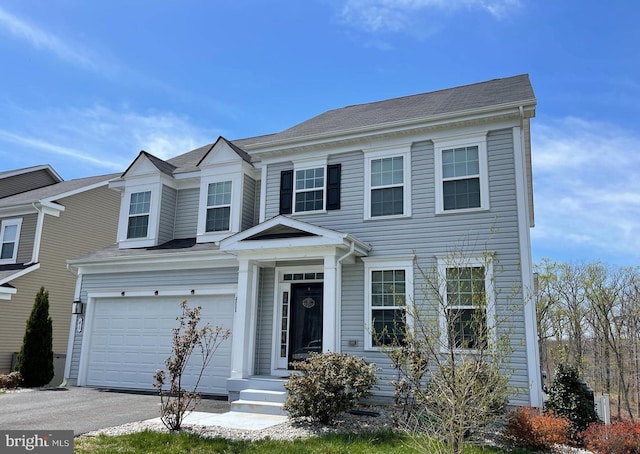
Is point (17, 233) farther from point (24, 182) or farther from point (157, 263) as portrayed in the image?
point (157, 263)

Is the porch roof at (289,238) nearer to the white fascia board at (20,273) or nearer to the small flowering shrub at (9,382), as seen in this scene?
the small flowering shrub at (9,382)

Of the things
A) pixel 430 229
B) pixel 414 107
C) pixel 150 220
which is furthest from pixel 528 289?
pixel 150 220

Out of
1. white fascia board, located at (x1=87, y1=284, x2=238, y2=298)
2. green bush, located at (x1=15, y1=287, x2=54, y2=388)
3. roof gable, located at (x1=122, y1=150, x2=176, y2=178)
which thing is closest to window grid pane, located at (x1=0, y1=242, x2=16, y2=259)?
green bush, located at (x1=15, y1=287, x2=54, y2=388)

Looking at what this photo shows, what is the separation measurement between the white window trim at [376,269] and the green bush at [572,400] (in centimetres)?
298

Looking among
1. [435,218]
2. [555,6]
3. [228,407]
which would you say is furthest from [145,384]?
[555,6]

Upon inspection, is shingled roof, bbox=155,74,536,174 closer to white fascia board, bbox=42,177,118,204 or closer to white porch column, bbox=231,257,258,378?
white porch column, bbox=231,257,258,378

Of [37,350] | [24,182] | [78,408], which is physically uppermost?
[24,182]

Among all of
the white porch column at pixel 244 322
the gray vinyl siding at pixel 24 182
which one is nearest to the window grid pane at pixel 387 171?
the white porch column at pixel 244 322

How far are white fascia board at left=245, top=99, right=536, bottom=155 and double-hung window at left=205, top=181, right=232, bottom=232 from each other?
63.5 inches

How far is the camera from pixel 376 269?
34.4ft

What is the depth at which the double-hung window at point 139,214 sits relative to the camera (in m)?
14.0

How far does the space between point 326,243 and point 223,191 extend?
184 inches

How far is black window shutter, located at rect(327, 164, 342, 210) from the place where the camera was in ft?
37.2

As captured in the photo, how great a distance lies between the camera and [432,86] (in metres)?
13.7
